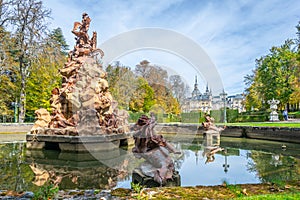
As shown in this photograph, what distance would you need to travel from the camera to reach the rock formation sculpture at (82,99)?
955 cm

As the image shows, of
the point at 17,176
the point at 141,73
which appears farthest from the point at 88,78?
the point at 17,176

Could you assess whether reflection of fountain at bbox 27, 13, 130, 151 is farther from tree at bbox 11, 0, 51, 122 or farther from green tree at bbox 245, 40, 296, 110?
green tree at bbox 245, 40, 296, 110

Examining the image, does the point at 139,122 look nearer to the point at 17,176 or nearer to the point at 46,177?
the point at 46,177

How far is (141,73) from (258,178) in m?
A: 10.5

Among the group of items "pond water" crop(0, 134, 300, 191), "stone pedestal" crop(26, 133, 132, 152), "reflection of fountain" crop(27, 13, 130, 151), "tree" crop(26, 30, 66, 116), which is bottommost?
"pond water" crop(0, 134, 300, 191)

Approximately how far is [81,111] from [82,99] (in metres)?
0.55

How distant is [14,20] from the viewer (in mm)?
21141

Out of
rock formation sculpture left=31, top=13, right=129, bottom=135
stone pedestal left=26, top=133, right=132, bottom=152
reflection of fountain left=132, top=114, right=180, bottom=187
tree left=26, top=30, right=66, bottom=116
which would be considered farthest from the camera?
tree left=26, top=30, right=66, bottom=116

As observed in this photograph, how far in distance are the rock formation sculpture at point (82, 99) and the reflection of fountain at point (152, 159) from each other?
16.1ft

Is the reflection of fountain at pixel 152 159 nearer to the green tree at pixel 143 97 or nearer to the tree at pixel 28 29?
the green tree at pixel 143 97

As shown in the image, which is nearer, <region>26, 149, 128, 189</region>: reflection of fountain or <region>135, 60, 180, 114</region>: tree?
<region>26, 149, 128, 189</region>: reflection of fountain

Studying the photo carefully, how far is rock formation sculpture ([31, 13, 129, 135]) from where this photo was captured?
9547 millimetres

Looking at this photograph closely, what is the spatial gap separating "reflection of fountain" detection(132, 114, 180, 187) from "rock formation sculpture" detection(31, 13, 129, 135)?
16.1ft

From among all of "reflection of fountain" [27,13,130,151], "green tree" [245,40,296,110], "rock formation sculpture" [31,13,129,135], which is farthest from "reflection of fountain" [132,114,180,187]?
"green tree" [245,40,296,110]
